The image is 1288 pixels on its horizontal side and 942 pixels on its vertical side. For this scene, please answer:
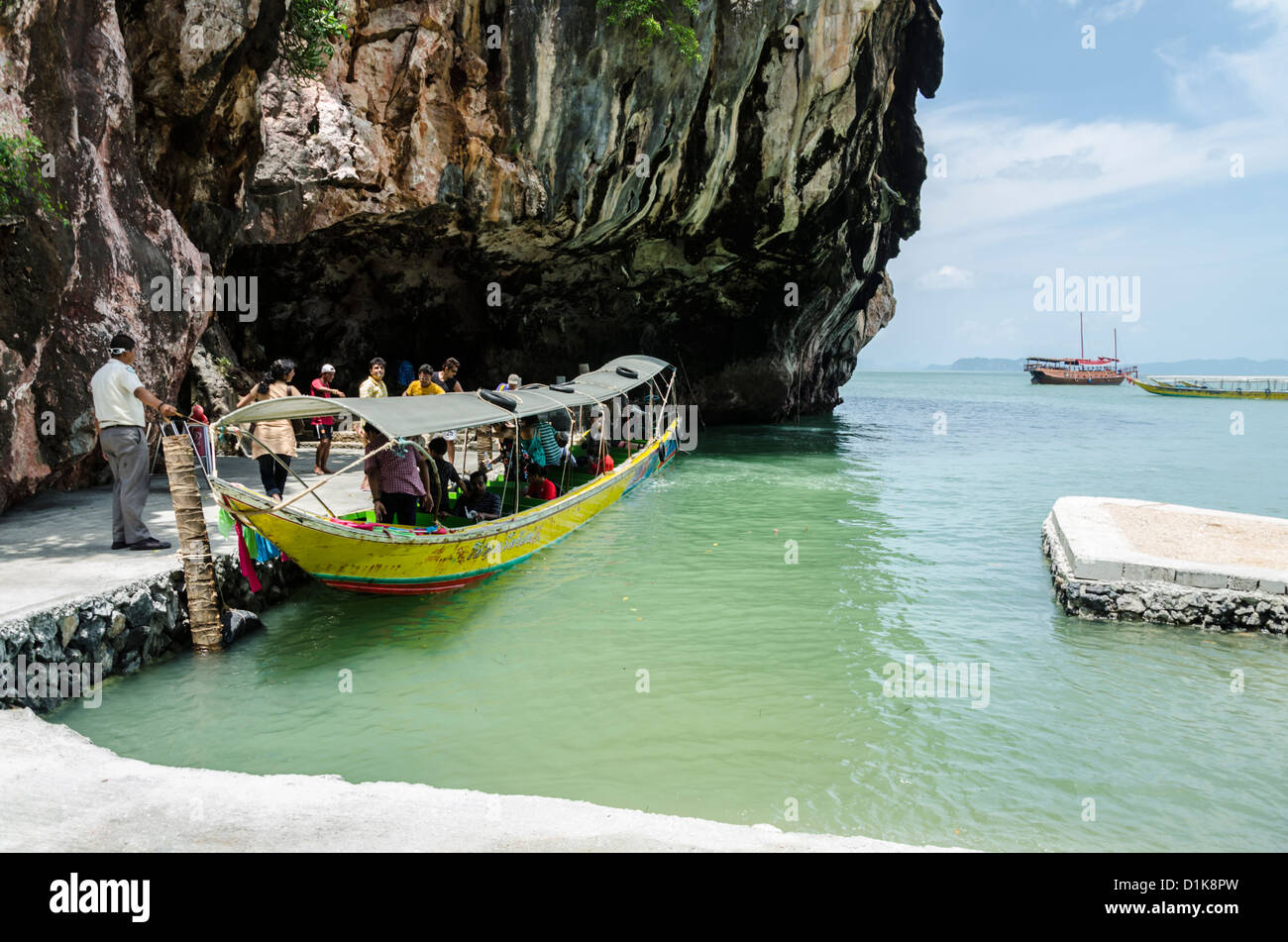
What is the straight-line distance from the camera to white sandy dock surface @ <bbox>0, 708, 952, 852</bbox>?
3.42 m

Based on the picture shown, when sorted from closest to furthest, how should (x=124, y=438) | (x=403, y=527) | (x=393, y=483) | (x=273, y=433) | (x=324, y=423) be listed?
(x=124, y=438), (x=403, y=527), (x=393, y=483), (x=273, y=433), (x=324, y=423)

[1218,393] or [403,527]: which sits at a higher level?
[1218,393]

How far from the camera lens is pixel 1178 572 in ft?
24.4

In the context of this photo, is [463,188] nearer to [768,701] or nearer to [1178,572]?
[768,701]

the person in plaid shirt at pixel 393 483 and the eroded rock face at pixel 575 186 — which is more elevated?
the eroded rock face at pixel 575 186

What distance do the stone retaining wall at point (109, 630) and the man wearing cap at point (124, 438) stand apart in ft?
2.46

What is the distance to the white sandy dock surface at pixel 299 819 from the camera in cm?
342

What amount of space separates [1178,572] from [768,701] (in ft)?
13.9

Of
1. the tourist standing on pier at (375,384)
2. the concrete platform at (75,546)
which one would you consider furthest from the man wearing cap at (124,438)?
the tourist standing on pier at (375,384)

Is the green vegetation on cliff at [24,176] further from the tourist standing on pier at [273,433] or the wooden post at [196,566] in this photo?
the wooden post at [196,566]

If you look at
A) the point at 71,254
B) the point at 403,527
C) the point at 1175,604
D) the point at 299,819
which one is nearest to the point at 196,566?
the point at 403,527

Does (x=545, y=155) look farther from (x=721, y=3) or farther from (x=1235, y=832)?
(x=1235, y=832)

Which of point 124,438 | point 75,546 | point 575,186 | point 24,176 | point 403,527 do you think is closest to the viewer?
point 124,438
